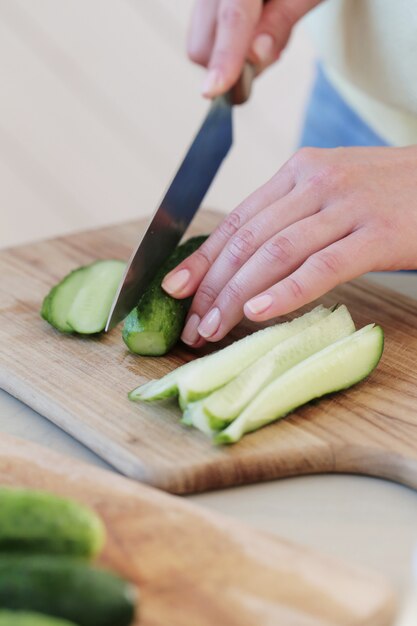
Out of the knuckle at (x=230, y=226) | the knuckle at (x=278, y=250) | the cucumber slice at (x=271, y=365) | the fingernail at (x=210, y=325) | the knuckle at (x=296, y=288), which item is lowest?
the fingernail at (x=210, y=325)

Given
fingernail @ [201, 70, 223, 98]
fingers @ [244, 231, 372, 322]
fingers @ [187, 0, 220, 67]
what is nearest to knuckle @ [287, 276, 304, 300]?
fingers @ [244, 231, 372, 322]

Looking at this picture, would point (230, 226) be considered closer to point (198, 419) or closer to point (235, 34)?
point (198, 419)

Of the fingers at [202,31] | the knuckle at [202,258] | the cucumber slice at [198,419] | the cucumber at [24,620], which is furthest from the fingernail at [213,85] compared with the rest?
the cucumber at [24,620]

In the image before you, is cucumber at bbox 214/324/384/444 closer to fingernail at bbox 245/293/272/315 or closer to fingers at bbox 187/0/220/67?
fingernail at bbox 245/293/272/315

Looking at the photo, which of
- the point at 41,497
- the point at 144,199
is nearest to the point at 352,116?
the point at 41,497

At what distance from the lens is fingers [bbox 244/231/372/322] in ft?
5.44

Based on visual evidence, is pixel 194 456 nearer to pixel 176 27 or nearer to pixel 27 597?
pixel 27 597

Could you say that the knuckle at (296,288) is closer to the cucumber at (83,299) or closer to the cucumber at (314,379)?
the cucumber at (314,379)

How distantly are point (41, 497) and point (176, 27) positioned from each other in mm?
3843

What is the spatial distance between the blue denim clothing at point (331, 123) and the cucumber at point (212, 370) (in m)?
1.17

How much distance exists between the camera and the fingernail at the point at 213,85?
218 centimetres

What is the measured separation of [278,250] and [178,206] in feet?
0.95

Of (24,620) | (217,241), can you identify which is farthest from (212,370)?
(24,620)

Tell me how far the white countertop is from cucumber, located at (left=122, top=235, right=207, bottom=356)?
246mm
